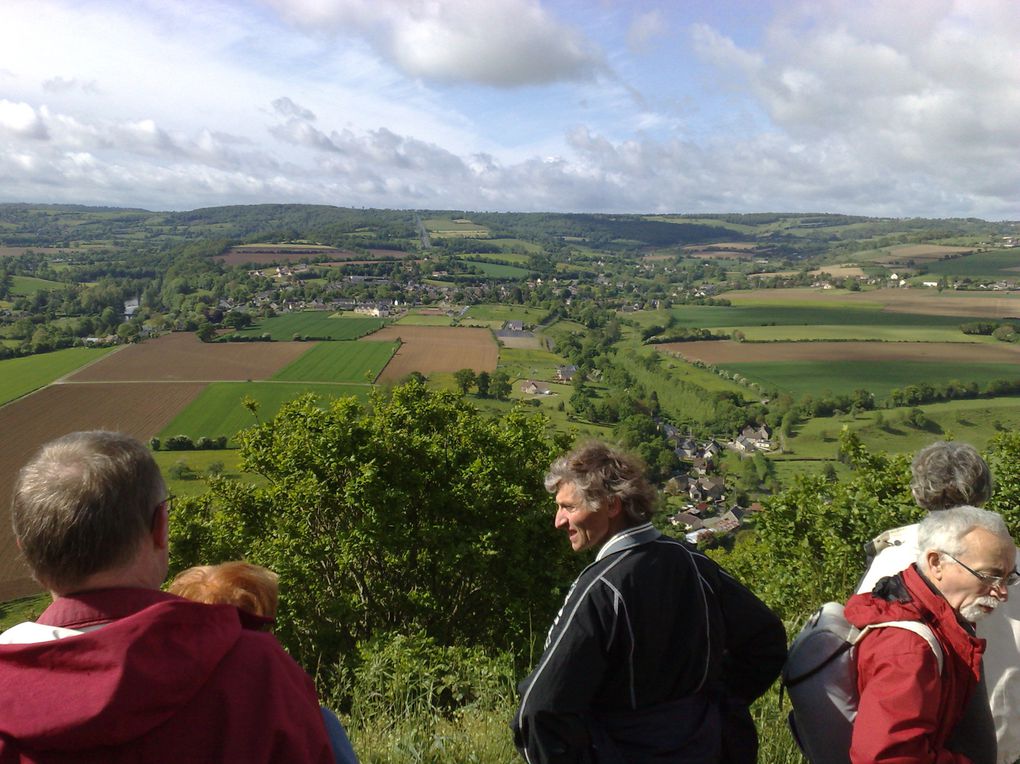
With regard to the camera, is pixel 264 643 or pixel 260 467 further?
pixel 260 467

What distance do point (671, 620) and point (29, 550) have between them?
1828 mm

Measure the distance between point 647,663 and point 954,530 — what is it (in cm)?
118

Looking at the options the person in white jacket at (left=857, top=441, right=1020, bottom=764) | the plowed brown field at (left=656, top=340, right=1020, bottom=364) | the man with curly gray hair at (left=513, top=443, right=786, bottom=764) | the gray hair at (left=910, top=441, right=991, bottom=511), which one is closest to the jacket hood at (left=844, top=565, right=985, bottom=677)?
the person in white jacket at (left=857, top=441, right=1020, bottom=764)

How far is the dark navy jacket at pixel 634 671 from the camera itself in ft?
6.83

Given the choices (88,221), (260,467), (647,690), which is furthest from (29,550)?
(88,221)

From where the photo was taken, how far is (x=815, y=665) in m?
2.27

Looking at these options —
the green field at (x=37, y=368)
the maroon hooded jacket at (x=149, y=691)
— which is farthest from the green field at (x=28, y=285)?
the maroon hooded jacket at (x=149, y=691)

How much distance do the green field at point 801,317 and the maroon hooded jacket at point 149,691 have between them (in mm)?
79452

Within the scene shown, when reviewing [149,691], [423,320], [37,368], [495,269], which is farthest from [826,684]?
[495,269]

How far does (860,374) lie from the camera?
5091 cm

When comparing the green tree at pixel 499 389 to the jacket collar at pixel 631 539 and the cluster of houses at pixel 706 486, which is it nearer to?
the cluster of houses at pixel 706 486

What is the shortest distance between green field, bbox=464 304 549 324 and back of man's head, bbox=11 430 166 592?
254 ft

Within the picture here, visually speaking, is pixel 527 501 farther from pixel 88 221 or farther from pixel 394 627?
pixel 88 221

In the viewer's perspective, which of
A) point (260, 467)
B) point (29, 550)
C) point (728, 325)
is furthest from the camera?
point (728, 325)
